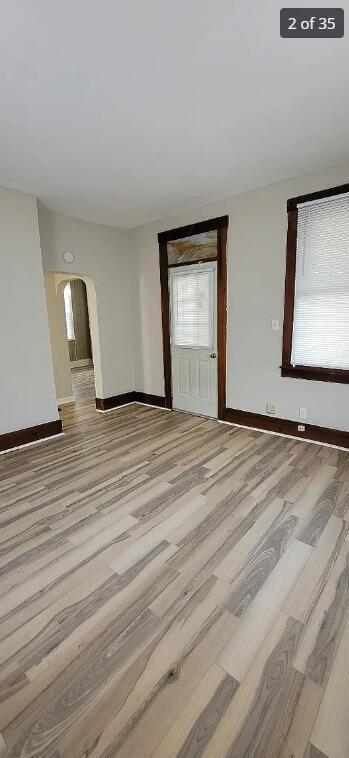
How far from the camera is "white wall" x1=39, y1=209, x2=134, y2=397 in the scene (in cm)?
397

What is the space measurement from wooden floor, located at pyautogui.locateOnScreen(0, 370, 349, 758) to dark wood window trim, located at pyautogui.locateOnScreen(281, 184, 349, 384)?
Answer: 0.90 metres

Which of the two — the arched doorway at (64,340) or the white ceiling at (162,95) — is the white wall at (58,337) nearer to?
the arched doorway at (64,340)

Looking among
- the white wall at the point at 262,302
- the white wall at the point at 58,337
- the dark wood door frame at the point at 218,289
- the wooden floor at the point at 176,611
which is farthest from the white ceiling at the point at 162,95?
the wooden floor at the point at 176,611

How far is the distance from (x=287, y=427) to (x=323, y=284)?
1549 mm

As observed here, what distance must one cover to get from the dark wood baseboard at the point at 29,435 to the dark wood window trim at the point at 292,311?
2.78 metres

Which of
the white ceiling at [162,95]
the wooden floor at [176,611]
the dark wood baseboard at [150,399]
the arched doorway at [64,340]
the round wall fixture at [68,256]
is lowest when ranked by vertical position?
the wooden floor at [176,611]

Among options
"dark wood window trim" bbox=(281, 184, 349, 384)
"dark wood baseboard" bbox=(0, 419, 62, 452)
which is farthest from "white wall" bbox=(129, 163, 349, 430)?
"dark wood baseboard" bbox=(0, 419, 62, 452)

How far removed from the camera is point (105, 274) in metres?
4.57

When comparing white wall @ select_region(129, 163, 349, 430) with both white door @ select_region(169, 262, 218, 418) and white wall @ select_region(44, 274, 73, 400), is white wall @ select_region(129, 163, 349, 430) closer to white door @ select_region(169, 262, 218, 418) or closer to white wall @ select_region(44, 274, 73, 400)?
white door @ select_region(169, 262, 218, 418)

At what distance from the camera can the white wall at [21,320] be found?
3.24 m

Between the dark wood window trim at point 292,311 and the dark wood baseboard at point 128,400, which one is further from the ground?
the dark wood window trim at point 292,311

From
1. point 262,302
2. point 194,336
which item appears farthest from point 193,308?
point 262,302

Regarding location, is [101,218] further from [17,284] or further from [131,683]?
[131,683]

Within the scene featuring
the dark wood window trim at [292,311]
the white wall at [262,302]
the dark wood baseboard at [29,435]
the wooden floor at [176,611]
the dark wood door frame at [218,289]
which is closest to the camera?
the wooden floor at [176,611]
